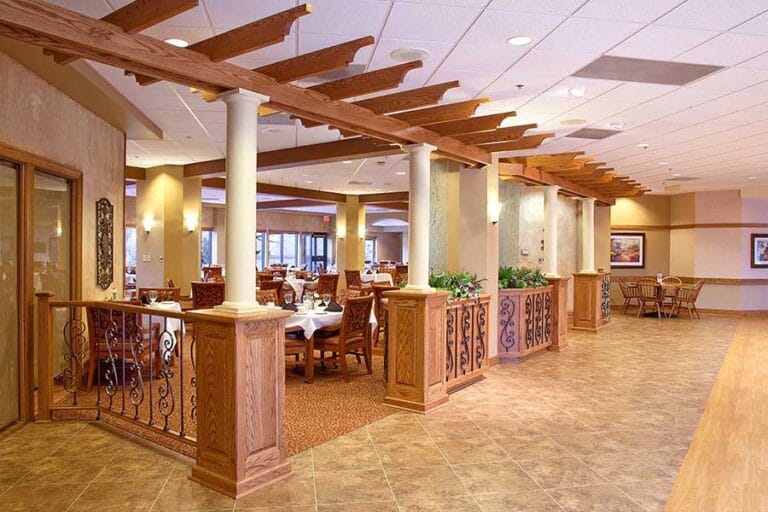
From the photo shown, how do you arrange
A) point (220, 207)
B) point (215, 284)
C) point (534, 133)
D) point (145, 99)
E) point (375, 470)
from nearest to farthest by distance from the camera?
point (375, 470)
point (145, 99)
point (534, 133)
point (215, 284)
point (220, 207)

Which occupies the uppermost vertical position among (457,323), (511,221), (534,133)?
(534,133)

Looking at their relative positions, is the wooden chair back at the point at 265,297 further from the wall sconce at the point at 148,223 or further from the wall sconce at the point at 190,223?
the wall sconce at the point at 148,223

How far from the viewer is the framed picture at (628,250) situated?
1421 cm

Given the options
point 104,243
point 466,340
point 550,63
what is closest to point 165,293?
point 104,243

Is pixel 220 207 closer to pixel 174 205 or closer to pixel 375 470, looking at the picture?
pixel 174 205

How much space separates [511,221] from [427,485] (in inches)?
257

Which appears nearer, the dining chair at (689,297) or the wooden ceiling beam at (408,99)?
the wooden ceiling beam at (408,99)

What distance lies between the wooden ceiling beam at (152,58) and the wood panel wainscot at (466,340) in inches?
86.1

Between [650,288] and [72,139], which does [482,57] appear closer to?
[72,139]

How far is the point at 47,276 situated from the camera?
5.17 meters

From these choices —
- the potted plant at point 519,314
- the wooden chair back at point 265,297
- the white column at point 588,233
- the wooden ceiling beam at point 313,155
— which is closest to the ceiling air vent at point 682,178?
the white column at point 588,233

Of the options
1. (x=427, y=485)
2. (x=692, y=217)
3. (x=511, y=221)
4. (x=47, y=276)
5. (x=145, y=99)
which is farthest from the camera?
(x=692, y=217)

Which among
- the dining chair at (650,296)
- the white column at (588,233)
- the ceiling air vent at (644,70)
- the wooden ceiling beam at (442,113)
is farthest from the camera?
the dining chair at (650,296)

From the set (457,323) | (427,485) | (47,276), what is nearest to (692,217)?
→ (457,323)
